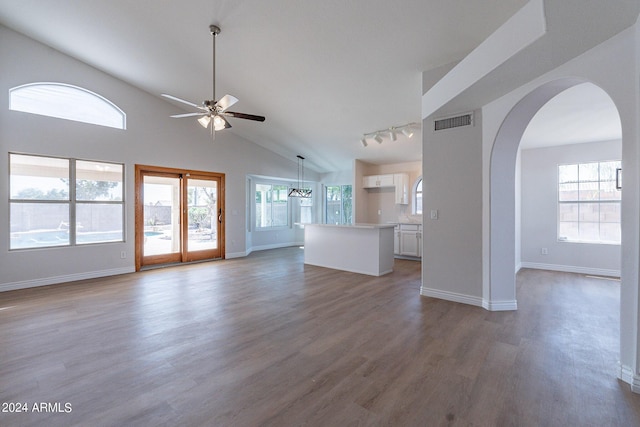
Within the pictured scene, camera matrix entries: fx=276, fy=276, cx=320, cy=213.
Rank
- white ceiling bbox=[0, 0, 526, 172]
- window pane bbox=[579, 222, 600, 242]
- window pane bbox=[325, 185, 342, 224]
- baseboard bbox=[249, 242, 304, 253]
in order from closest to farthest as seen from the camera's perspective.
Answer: white ceiling bbox=[0, 0, 526, 172]
window pane bbox=[579, 222, 600, 242]
baseboard bbox=[249, 242, 304, 253]
window pane bbox=[325, 185, 342, 224]

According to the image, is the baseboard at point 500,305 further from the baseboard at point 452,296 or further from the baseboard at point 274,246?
the baseboard at point 274,246

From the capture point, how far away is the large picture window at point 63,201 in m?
4.52

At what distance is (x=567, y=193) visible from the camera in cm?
567

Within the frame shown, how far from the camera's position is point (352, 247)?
5.58m

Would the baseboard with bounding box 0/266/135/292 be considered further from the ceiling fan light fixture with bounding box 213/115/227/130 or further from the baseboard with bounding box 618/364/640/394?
the baseboard with bounding box 618/364/640/394

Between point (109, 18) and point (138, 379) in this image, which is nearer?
point (138, 379)

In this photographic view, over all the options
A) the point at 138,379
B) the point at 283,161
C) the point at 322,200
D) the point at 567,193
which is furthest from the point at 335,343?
the point at 322,200

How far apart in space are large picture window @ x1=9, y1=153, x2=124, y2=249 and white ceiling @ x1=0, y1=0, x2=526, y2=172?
193cm

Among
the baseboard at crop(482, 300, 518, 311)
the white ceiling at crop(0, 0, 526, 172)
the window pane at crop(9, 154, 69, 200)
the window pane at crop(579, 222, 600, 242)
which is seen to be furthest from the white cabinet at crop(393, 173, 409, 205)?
the window pane at crop(9, 154, 69, 200)

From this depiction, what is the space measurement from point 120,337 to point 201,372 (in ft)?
3.99

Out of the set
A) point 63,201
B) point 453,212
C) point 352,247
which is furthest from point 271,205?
point 453,212

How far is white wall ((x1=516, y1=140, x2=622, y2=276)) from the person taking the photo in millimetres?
5258

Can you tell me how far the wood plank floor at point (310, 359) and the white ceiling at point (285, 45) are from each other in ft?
10.5

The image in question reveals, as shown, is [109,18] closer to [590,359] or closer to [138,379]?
[138,379]
